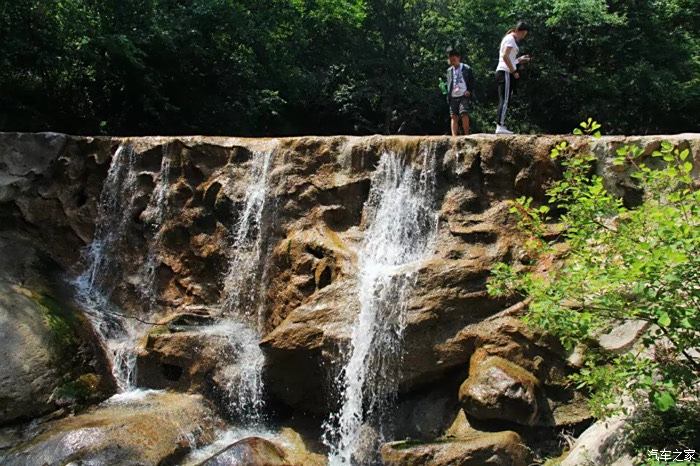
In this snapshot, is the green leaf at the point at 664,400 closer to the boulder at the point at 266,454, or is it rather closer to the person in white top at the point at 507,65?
the boulder at the point at 266,454

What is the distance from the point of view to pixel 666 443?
4.91m

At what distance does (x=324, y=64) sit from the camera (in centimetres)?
1742

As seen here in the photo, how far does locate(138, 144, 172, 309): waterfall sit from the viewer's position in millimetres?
9383

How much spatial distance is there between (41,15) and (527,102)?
9750mm

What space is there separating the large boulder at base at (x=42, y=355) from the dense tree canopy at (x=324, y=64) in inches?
197

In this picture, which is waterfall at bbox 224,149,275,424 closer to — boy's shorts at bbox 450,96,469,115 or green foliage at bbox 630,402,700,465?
boy's shorts at bbox 450,96,469,115

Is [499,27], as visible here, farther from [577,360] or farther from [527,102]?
[577,360]

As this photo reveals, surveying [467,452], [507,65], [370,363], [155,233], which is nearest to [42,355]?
[155,233]

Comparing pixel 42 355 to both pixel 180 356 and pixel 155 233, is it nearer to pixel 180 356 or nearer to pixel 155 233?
pixel 180 356

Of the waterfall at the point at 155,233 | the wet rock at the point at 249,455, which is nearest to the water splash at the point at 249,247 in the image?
the waterfall at the point at 155,233

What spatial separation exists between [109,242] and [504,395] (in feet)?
20.0

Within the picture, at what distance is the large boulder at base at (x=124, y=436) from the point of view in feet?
20.4

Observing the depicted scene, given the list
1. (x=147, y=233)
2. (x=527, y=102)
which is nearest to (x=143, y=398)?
(x=147, y=233)

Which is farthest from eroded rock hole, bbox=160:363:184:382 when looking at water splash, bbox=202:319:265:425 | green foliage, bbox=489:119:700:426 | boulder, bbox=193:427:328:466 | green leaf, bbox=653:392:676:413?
green leaf, bbox=653:392:676:413
